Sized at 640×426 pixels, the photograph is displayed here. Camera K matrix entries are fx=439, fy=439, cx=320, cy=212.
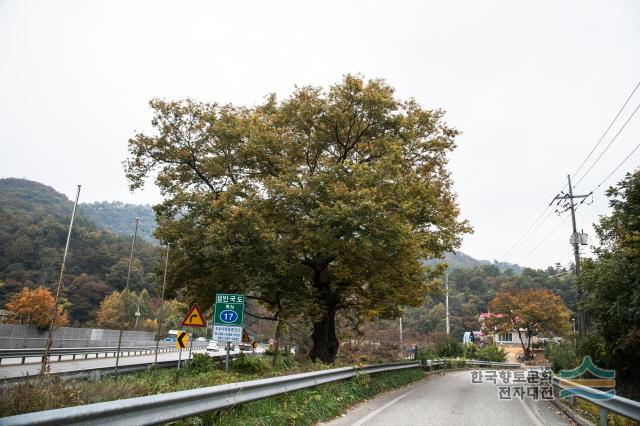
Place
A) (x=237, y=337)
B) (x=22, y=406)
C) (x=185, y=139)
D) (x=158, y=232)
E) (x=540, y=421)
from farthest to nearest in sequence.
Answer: (x=185, y=139), (x=158, y=232), (x=237, y=337), (x=540, y=421), (x=22, y=406)

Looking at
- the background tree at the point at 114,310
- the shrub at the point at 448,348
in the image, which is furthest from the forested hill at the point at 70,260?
the shrub at the point at 448,348

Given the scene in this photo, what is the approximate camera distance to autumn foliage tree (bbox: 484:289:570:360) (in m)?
49.3

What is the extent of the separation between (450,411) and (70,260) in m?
99.5

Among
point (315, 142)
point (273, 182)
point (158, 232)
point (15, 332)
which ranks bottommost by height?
point (15, 332)

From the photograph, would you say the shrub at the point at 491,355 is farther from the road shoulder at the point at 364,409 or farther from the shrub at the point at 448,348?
the road shoulder at the point at 364,409

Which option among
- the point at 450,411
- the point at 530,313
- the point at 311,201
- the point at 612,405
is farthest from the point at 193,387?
the point at 530,313

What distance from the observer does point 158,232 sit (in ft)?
58.2

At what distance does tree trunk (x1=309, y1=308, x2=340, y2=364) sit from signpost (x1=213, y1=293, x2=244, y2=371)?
693 cm

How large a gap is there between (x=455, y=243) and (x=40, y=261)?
3542 inches

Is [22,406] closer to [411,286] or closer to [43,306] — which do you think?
[411,286]

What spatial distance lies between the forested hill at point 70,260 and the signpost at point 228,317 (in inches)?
2700

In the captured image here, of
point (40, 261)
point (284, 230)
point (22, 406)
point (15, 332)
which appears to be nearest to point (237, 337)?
point (284, 230)

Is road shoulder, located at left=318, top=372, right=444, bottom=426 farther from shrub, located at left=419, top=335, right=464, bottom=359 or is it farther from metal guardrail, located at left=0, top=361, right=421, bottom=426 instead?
shrub, located at left=419, top=335, right=464, bottom=359

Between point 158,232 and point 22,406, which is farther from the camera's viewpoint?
point 158,232
